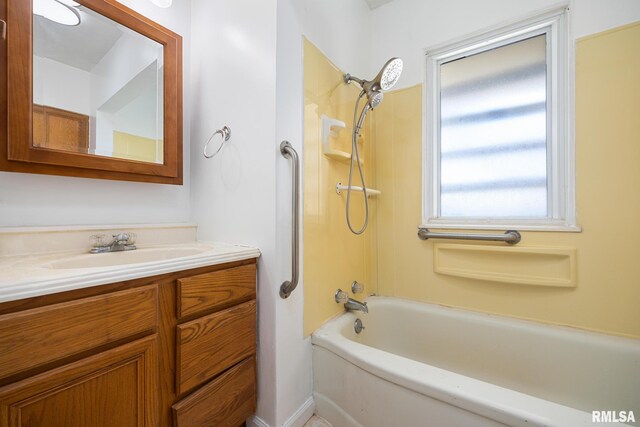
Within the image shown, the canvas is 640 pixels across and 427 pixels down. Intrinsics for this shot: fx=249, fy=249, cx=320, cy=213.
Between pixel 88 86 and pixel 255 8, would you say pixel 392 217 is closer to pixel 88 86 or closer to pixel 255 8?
pixel 255 8

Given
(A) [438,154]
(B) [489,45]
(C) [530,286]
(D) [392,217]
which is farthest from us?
(D) [392,217]

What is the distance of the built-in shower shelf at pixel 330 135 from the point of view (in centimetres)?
129

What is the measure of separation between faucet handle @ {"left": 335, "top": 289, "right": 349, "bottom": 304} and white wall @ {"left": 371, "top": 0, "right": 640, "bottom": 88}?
4.57 ft

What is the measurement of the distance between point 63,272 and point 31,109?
68 centimetres

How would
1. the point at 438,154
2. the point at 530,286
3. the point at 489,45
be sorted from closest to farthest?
1. the point at 530,286
2. the point at 489,45
3. the point at 438,154

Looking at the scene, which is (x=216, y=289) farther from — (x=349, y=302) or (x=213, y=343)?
(x=349, y=302)

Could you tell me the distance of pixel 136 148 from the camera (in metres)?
1.16

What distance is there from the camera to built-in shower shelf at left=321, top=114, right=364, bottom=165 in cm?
129

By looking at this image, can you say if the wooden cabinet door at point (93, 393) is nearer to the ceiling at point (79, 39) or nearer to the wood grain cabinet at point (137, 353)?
the wood grain cabinet at point (137, 353)

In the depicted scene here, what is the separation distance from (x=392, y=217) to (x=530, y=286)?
2.66 feet

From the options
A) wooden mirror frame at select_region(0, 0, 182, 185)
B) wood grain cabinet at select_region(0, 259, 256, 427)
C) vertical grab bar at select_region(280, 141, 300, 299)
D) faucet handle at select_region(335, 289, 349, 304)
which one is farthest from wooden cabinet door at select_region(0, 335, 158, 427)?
faucet handle at select_region(335, 289, 349, 304)

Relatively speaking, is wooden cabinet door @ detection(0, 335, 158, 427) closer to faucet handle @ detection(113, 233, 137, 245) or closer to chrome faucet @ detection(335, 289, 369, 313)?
faucet handle @ detection(113, 233, 137, 245)

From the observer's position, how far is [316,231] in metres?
1.25

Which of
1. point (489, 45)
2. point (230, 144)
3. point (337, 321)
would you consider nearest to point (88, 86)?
point (230, 144)
